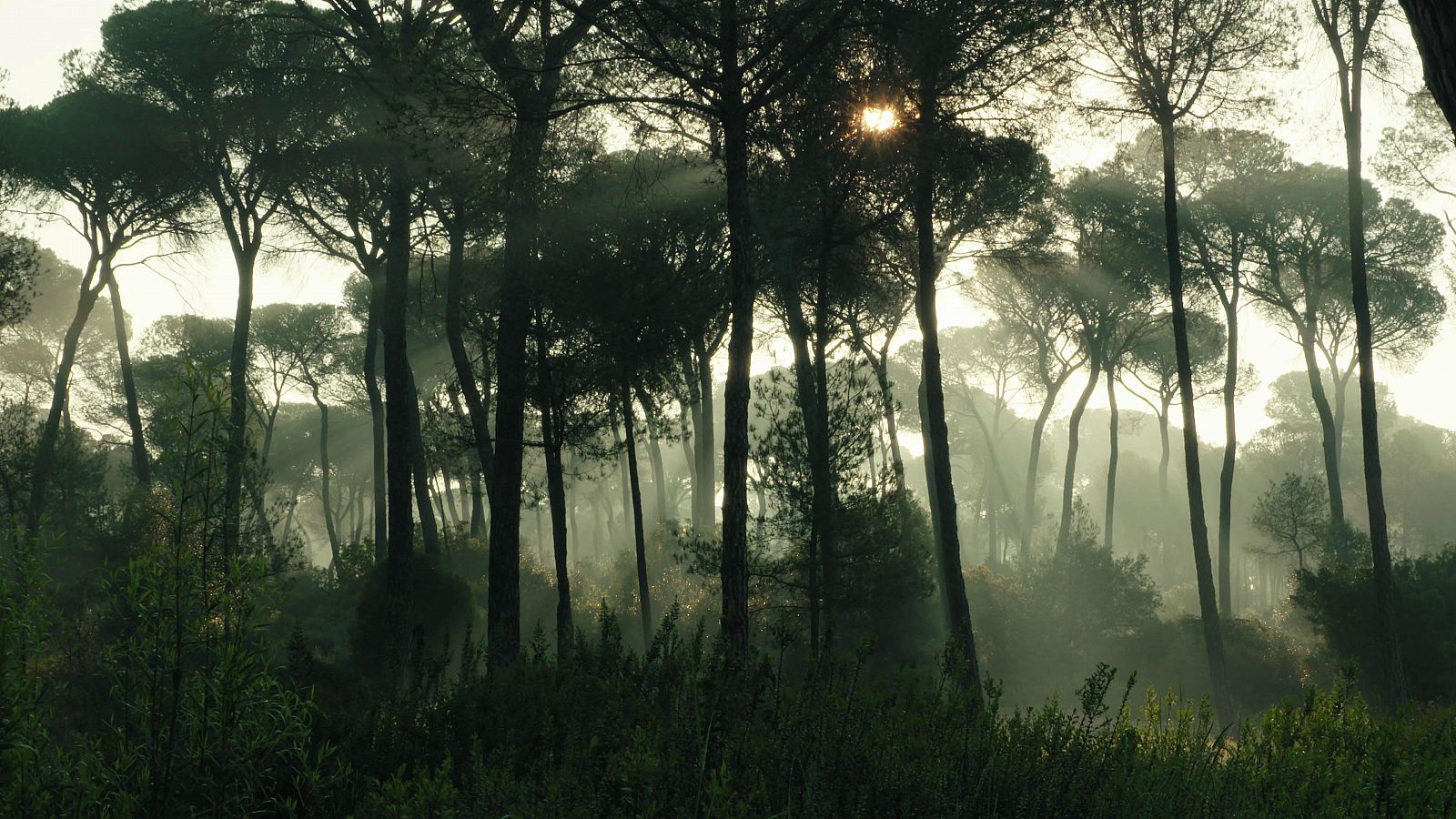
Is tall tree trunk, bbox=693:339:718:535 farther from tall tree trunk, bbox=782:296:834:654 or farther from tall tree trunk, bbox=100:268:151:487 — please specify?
tall tree trunk, bbox=100:268:151:487

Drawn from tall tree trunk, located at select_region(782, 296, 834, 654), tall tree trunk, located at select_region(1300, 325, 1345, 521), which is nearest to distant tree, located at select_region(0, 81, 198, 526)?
tall tree trunk, located at select_region(782, 296, 834, 654)

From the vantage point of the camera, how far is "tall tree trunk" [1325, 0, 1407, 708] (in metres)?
14.4

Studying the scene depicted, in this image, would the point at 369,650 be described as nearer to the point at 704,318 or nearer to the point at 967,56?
the point at 704,318

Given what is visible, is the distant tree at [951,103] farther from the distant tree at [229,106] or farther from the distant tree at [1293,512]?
the distant tree at [1293,512]

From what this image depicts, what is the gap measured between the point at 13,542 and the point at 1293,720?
6.17 m

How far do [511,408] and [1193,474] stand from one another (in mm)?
11779

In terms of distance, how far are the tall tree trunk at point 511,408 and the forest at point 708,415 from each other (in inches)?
2.5

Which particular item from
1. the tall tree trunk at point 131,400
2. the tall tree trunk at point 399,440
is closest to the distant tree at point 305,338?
the tall tree trunk at point 131,400

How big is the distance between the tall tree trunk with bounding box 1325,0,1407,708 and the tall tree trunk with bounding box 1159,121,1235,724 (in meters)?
2.42

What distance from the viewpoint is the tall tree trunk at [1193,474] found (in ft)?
54.3

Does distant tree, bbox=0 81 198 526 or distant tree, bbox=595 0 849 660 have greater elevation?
distant tree, bbox=0 81 198 526

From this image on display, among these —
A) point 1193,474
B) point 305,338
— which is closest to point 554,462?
point 1193,474

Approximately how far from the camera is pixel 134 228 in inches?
982

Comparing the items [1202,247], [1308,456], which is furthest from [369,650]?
[1308,456]
